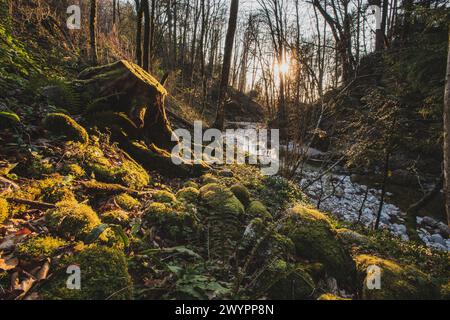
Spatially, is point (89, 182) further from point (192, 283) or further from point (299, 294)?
point (299, 294)

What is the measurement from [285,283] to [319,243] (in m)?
0.88

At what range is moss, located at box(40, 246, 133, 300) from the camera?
1.65 metres

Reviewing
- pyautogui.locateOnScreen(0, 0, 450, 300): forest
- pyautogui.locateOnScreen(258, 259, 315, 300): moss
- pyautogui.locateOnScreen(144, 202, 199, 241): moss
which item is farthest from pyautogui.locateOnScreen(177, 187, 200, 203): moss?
pyautogui.locateOnScreen(258, 259, 315, 300): moss

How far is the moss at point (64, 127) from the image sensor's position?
11.7 feet

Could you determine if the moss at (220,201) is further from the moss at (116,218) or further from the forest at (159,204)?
the moss at (116,218)

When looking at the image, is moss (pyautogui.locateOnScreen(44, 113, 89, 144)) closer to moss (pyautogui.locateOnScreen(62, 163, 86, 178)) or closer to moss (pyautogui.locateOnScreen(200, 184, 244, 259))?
moss (pyautogui.locateOnScreen(62, 163, 86, 178))

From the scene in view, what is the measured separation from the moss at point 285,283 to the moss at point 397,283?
1.72 feet

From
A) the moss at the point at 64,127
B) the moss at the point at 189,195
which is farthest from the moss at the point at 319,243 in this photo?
the moss at the point at 64,127

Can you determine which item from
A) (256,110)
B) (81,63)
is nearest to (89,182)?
(81,63)

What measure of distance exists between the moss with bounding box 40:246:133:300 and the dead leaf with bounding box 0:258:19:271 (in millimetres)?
276

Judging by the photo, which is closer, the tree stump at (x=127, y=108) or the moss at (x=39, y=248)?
the moss at (x=39, y=248)

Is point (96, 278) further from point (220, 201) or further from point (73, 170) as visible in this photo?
point (220, 201)
